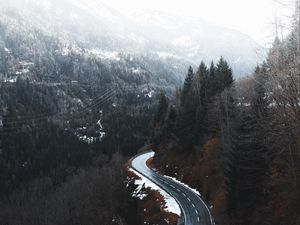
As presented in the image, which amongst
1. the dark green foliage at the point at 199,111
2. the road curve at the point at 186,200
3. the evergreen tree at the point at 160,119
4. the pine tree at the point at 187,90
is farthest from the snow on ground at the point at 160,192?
the pine tree at the point at 187,90

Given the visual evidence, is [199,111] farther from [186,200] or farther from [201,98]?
[186,200]

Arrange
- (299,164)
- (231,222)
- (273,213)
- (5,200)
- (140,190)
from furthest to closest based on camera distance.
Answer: (5,200) < (140,190) < (231,222) < (273,213) < (299,164)

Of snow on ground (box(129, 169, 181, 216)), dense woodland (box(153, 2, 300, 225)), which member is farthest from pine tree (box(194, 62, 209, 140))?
snow on ground (box(129, 169, 181, 216))

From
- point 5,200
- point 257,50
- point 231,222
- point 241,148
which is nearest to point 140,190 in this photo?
point 231,222

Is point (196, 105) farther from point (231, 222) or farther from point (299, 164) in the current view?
point (299, 164)

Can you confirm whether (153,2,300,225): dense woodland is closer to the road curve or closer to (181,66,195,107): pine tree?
(181,66,195,107): pine tree

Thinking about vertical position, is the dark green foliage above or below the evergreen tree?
above

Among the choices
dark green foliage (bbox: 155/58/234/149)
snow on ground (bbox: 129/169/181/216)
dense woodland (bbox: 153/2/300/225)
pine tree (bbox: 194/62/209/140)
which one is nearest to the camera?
dense woodland (bbox: 153/2/300/225)
